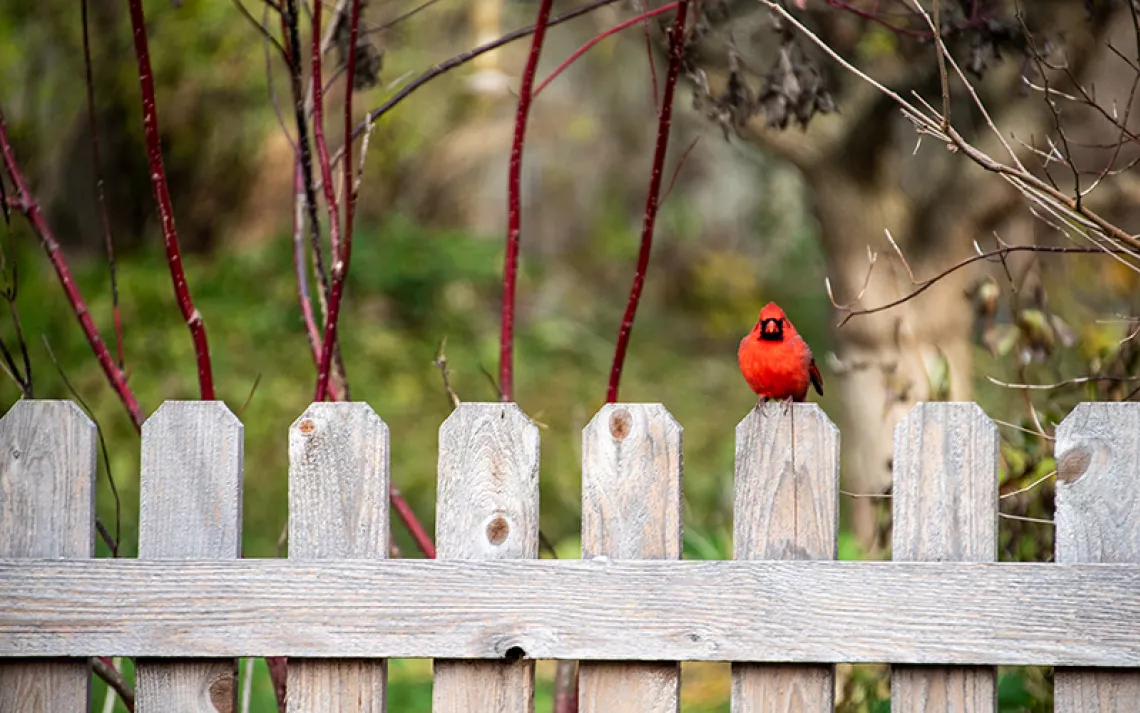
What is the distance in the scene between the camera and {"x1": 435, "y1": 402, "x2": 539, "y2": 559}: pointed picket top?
1827mm

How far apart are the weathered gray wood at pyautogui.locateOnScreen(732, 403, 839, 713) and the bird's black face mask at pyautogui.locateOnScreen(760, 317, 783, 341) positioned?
1.34 feet

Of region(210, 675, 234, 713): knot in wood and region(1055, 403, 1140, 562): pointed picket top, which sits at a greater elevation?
region(1055, 403, 1140, 562): pointed picket top

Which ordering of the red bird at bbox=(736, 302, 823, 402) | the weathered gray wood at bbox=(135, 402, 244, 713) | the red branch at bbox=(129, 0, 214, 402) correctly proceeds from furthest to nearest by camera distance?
the red bird at bbox=(736, 302, 823, 402), the red branch at bbox=(129, 0, 214, 402), the weathered gray wood at bbox=(135, 402, 244, 713)

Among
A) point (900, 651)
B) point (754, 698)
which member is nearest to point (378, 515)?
point (754, 698)

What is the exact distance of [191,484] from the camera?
6.07 feet

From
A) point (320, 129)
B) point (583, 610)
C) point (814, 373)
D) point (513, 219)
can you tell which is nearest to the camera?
point (583, 610)

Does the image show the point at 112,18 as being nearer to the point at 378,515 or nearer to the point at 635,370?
the point at 635,370

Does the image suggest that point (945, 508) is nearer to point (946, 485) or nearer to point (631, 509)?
point (946, 485)

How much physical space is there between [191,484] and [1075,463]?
1396 millimetres

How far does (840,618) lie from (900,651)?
0.10 metres

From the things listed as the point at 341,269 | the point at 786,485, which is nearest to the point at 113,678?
the point at 341,269

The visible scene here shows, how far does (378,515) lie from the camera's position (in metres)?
1.84

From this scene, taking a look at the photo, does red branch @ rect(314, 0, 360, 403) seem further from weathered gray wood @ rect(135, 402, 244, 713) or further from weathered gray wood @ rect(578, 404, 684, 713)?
weathered gray wood @ rect(578, 404, 684, 713)

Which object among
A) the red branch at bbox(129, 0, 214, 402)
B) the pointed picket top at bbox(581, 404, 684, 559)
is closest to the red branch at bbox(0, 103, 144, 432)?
the red branch at bbox(129, 0, 214, 402)
